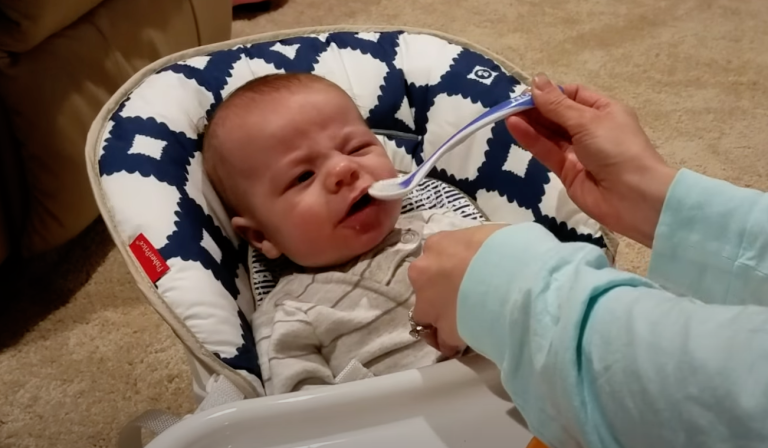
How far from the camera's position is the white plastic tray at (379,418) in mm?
570

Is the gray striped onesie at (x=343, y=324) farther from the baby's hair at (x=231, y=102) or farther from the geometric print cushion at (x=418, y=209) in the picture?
the baby's hair at (x=231, y=102)

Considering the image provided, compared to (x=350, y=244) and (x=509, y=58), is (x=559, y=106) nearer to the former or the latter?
(x=350, y=244)

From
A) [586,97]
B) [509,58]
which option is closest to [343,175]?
[586,97]

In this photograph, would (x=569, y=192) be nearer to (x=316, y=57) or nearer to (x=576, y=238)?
(x=576, y=238)

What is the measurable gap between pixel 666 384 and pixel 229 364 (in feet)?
1.46

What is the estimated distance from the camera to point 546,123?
77 centimetres

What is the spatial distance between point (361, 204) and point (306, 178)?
70 mm

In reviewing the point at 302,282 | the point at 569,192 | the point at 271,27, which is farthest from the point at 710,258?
the point at 271,27

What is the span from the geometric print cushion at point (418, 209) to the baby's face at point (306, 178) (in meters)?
0.04

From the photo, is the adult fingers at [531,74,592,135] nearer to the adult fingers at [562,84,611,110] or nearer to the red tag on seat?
the adult fingers at [562,84,611,110]

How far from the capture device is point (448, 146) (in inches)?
30.0

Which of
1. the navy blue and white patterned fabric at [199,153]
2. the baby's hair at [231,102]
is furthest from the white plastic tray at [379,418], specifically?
the baby's hair at [231,102]

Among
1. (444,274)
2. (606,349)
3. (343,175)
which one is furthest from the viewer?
(343,175)

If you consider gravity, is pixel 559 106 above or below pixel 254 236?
above
